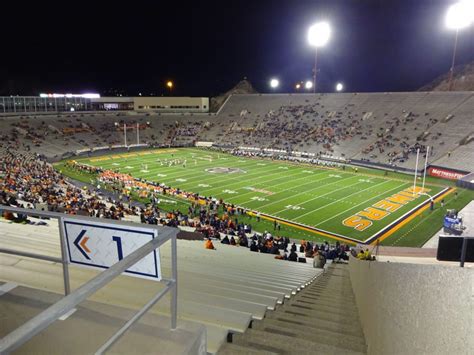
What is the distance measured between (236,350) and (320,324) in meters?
1.84

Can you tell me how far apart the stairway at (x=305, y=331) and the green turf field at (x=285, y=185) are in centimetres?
1935

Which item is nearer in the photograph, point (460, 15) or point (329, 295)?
point (329, 295)

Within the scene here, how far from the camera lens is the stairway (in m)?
2.96

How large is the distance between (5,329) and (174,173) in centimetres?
4014

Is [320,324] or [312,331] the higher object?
[312,331]

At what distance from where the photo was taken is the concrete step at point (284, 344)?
2943 mm

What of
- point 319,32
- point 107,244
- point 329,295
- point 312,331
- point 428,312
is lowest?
point 329,295

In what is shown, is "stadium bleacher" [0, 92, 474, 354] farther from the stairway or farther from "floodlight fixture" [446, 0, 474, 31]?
"floodlight fixture" [446, 0, 474, 31]

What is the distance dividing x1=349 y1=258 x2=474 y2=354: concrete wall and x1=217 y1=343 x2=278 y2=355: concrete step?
0.89 meters

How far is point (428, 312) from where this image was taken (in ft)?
6.73

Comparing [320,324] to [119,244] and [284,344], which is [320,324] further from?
[119,244]

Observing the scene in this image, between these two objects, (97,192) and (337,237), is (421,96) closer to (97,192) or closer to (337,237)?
(337,237)

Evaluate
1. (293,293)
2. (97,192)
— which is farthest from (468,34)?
(293,293)

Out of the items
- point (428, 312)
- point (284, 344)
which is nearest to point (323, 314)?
point (284, 344)
